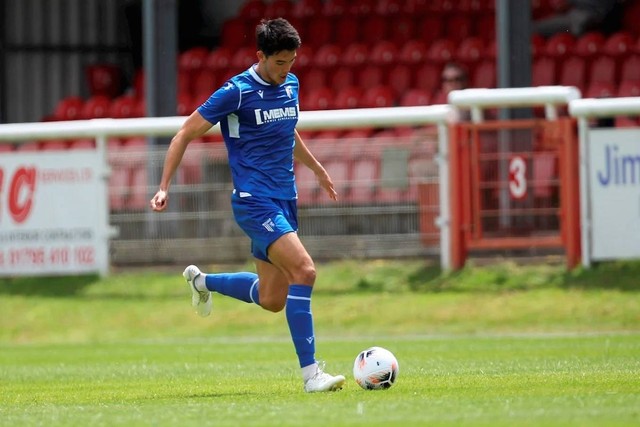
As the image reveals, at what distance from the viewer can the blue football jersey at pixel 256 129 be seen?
1011cm

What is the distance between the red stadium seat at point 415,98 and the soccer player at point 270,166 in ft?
42.9

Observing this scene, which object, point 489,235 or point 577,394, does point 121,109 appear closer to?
point 489,235

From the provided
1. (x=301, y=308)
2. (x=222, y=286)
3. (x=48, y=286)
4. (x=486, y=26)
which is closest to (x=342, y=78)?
(x=486, y=26)

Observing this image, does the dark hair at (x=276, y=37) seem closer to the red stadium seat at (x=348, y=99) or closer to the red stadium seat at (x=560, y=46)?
the red stadium seat at (x=348, y=99)

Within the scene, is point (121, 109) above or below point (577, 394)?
above

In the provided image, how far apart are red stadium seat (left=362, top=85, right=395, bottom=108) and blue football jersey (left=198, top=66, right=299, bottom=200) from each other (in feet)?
44.4

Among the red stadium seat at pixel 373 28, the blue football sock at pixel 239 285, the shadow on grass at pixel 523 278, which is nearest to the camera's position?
the blue football sock at pixel 239 285

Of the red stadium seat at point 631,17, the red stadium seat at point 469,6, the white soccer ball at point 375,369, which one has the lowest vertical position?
the white soccer ball at point 375,369

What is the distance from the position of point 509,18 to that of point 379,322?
4.72 meters

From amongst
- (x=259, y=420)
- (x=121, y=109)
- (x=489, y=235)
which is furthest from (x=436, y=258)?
(x=259, y=420)

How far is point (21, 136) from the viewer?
68.4ft

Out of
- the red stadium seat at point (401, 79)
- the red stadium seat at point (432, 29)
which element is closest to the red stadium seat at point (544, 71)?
the red stadium seat at point (401, 79)

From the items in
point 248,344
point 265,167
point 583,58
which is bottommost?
point 248,344

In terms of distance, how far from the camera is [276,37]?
32.3 ft
